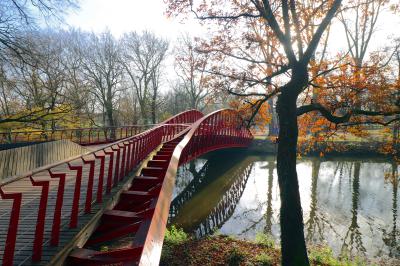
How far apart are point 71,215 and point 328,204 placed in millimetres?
14065

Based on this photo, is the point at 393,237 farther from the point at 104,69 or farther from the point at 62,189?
the point at 104,69

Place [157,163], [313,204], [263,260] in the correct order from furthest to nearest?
[313,204] < [157,163] < [263,260]

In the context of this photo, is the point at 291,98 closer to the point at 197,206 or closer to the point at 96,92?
the point at 197,206

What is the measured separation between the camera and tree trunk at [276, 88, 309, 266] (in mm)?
7743

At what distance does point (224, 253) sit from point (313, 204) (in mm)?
8927

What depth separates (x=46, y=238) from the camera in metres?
4.59

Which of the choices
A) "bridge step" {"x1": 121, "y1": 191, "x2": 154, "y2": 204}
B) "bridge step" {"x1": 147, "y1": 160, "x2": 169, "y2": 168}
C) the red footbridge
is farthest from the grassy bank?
"bridge step" {"x1": 147, "y1": 160, "x2": 169, "y2": 168}

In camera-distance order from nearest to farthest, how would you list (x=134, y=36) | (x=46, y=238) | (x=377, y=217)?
(x=46, y=238) → (x=377, y=217) → (x=134, y=36)

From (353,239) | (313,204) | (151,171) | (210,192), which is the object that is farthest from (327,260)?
(210,192)

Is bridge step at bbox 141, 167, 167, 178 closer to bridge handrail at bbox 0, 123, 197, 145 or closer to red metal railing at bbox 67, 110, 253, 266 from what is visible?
red metal railing at bbox 67, 110, 253, 266

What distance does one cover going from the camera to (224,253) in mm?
8602

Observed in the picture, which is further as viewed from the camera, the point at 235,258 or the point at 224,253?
Answer: the point at 224,253

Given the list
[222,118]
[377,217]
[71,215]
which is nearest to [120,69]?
[222,118]

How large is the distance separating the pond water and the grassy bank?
2038 mm
